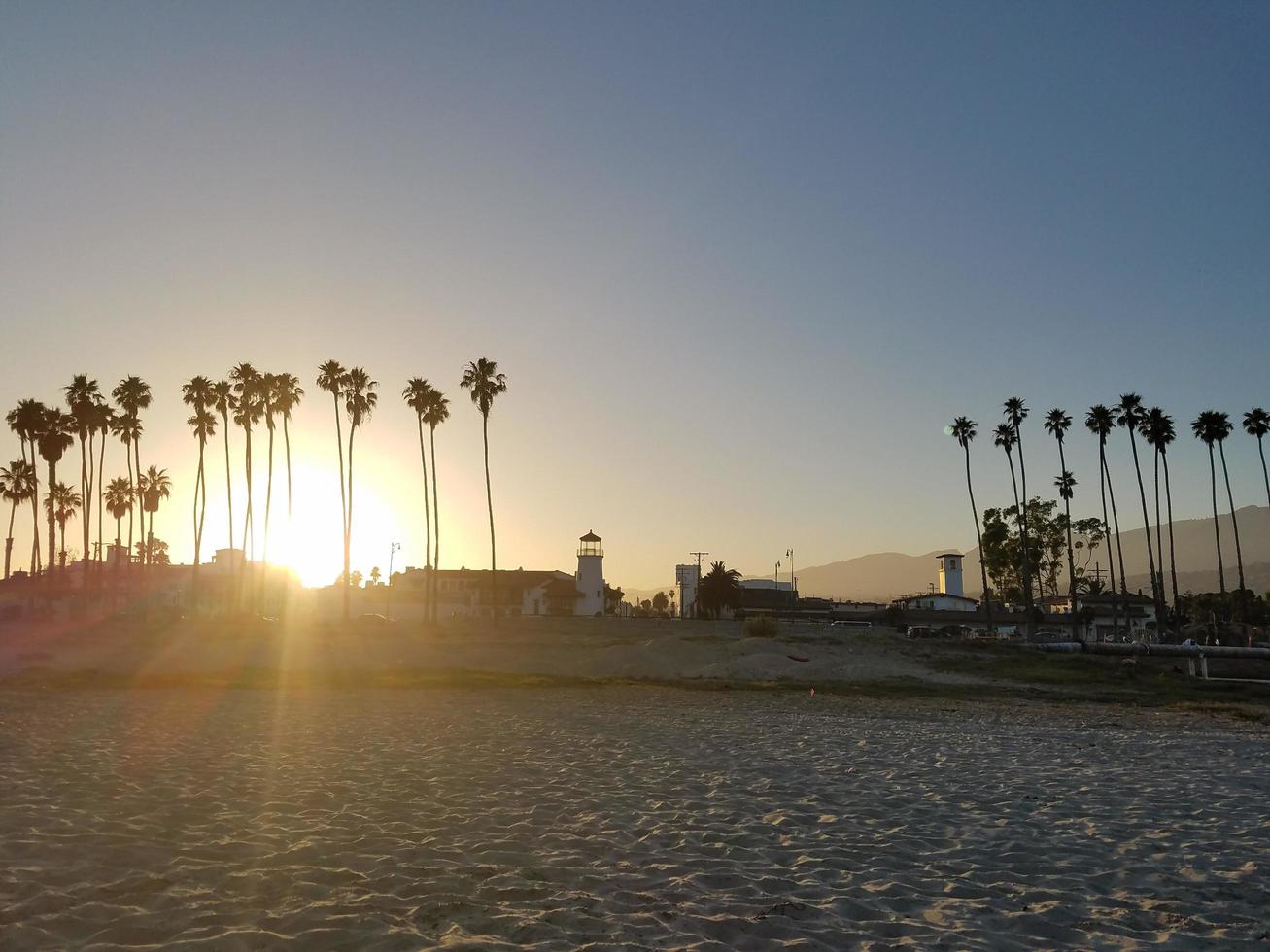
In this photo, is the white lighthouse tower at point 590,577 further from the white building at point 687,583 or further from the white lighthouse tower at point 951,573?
the white lighthouse tower at point 951,573

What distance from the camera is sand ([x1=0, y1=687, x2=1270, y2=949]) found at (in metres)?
6.99

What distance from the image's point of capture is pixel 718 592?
110m

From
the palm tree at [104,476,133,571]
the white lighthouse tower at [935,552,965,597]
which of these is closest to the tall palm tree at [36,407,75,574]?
the palm tree at [104,476,133,571]

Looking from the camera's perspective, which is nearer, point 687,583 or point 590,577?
point 590,577

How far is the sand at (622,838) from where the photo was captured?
6.99 metres

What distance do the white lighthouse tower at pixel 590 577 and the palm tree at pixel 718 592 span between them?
13.5 metres

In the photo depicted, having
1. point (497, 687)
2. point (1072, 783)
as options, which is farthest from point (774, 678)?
point (1072, 783)

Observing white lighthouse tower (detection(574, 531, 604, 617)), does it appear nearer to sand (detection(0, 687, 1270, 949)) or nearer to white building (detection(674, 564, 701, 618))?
white building (detection(674, 564, 701, 618))

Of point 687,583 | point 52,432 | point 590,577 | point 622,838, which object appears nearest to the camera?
point 622,838

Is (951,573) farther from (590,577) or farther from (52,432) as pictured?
(52,432)

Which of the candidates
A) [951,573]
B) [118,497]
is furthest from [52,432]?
[951,573]

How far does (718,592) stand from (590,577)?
653 inches

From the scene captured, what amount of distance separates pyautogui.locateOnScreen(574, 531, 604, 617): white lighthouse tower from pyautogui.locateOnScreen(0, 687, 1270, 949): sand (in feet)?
285

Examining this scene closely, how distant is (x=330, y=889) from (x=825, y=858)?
16.2 ft
